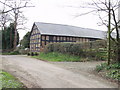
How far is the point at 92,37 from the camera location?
28.6m

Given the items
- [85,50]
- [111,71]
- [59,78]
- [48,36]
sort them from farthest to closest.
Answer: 1. [48,36]
2. [85,50]
3. [111,71]
4. [59,78]

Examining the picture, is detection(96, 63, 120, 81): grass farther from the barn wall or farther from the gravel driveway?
the barn wall

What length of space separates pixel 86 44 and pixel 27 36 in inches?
944

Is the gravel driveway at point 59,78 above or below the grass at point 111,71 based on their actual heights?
below

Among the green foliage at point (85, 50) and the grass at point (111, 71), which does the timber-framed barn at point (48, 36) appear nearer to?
the green foliage at point (85, 50)

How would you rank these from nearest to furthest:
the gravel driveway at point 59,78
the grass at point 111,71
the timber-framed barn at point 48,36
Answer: the gravel driveway at point 59,78, the grass at point 111,71, the timber-framed barn at point 48,36

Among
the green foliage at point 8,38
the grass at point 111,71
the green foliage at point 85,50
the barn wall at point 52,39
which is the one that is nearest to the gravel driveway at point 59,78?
the grass at point 111,71


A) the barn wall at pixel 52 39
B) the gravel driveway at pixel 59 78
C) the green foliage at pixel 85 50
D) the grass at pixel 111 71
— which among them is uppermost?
the barn wall at pixel 52 39

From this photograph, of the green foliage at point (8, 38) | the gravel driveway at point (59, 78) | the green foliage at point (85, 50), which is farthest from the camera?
the green foliage at point (8, 38)

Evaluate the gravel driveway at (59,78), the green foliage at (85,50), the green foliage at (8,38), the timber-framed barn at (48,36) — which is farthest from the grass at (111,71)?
the green foliage at (8,38)

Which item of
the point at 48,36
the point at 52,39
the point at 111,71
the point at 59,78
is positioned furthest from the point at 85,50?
the point at 48,36

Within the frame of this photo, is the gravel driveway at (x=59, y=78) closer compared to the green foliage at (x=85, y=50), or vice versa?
the gravel driveway at (x=59, y=78)

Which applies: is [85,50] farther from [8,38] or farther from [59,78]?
[8,38]

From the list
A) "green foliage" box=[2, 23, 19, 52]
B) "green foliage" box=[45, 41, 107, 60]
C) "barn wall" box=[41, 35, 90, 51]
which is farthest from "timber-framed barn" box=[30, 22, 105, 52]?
"green foliage" box=[2, 23, 19, 52]
